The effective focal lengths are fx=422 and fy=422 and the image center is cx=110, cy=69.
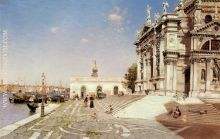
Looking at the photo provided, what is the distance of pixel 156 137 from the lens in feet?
81.4

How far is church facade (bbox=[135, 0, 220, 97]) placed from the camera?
170 ft

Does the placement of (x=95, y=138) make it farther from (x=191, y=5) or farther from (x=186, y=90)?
(x=191, y=5)

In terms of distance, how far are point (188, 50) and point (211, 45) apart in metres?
2.99

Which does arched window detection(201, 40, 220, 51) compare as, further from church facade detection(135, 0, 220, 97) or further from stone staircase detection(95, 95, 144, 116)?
stone staircase detection(95, 95, 144, 116)

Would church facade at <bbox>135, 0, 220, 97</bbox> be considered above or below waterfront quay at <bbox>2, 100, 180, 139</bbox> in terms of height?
above

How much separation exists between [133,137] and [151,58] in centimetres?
3987

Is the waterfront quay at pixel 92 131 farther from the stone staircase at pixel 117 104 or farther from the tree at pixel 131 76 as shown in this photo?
the tree at pixel 131 76

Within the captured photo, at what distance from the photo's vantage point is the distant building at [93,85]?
9556cm

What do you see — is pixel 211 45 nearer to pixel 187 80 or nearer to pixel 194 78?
pixel 194 78

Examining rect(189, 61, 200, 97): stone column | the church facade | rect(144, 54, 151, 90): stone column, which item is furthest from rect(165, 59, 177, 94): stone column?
rect(144, 54, 151, 90): stone column

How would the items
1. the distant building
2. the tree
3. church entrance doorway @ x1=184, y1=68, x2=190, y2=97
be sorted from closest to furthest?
church entrance doorway @ x1=184, y1=68, x2=190, y2=97, the tree, the distant building

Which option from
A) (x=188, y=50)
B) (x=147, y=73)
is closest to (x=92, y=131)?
(x=188, y=50)

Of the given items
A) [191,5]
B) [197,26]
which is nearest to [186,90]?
[197,26]

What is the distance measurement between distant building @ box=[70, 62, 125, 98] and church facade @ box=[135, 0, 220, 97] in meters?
37.2
